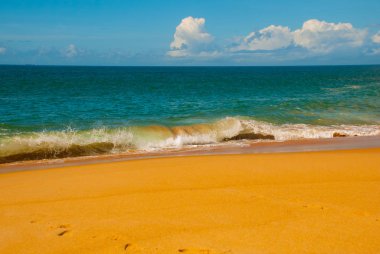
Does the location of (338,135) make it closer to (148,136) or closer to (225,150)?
(225,150)

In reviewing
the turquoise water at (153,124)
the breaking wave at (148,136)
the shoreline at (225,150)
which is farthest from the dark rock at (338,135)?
the shoreline at (225,150)

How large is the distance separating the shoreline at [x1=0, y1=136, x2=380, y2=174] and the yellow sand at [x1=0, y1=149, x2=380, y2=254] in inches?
94.6

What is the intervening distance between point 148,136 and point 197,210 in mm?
10738

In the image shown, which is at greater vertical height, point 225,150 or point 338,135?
point 225,150

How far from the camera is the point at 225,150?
12328mm

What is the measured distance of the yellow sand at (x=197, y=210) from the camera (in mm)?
4207

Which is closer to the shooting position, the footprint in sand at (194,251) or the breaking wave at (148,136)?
the footprint in sand at (194,251)

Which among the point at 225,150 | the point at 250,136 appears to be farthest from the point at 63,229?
the point at 250,136

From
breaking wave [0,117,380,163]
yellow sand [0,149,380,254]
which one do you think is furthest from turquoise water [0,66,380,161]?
yellow sand [0,149,380,254]

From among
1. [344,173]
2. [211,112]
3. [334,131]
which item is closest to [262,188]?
[344,173]

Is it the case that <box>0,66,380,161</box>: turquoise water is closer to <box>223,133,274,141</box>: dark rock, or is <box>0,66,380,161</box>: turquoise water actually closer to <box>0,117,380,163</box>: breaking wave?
<box>0,117,380,163</box>: breaking wave

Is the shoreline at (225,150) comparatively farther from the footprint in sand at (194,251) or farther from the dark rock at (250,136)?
the footprint in sand at (194,251)

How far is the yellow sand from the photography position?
4.21 metres

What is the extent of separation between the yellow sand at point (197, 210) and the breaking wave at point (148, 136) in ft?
14.6
